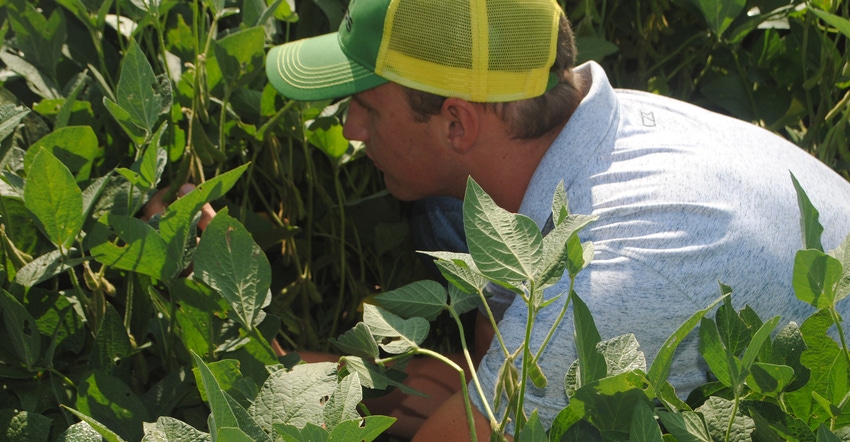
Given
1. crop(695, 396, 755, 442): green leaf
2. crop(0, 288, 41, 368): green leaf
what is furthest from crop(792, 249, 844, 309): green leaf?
crop(0, 288, 41, 368): green leaf

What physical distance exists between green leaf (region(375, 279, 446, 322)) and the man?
24 cm

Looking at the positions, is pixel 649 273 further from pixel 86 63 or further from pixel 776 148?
pixel 86 63

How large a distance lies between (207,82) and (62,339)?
426 millimetres

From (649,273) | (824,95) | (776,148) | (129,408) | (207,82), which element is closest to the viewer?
(129,408)

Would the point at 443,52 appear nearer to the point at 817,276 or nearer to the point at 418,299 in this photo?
the point at 418,299

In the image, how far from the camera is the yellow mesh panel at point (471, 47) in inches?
52.5

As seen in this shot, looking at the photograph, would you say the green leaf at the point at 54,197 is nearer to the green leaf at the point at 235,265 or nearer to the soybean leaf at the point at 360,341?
the green leaf at the point at 235,265

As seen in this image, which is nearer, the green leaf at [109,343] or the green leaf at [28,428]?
the green leaf at [28,428]

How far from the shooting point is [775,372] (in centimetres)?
73

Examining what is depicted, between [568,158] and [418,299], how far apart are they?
49 cm

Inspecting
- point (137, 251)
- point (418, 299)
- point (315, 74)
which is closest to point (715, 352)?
point (418, 299)

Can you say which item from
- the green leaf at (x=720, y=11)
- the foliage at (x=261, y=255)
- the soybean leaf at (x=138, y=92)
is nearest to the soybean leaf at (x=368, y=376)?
the foliage at (x=261, y=255)

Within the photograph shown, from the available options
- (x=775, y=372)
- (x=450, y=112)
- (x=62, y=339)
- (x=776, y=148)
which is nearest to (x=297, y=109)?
(x=450, y=112)

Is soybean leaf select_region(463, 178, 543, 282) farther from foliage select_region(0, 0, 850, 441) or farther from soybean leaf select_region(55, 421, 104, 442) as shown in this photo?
soybean leaf select_region(55, 421, 104, 442)
